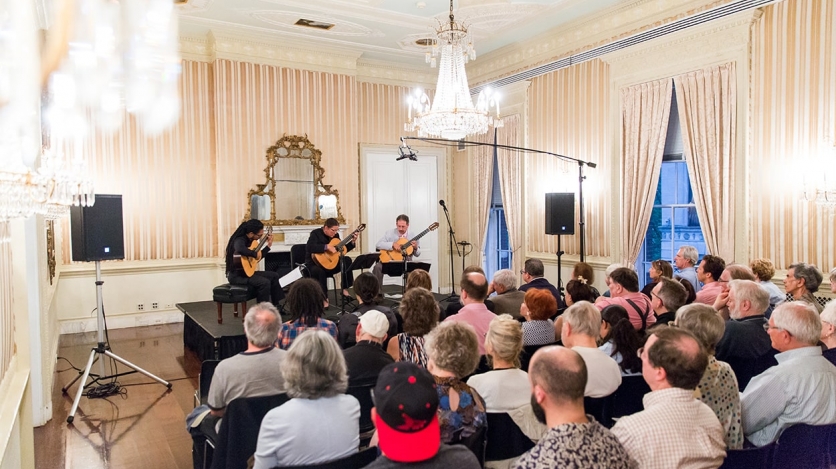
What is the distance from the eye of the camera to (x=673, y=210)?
7078 millimetres

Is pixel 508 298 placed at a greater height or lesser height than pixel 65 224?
lesser

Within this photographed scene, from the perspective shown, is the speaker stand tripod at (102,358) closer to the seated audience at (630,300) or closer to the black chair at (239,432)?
the black chair at (239,432)

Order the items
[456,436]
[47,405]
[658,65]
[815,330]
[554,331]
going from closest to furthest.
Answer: [456,436] < [815,330] < [554,331] < [47,405] < [658,65]

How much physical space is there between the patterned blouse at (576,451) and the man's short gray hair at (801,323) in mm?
1454

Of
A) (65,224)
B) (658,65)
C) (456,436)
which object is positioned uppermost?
(658,65)

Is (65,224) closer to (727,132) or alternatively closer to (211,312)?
(211,312)

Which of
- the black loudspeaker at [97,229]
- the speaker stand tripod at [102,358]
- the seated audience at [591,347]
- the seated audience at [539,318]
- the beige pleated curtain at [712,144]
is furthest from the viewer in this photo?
the beige pleated curtain at [712,144]

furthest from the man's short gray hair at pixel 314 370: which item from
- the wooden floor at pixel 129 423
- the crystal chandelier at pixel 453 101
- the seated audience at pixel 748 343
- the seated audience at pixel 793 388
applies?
the crystal chandelier at pixel 453 101

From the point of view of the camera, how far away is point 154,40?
702 centimetres

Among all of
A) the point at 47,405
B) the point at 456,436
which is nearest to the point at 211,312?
the point at 47,405

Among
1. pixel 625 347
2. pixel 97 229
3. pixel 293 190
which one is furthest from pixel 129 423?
pixel 293 190

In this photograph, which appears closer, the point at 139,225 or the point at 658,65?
the point at 658,65

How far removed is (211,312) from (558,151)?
5.11 metres

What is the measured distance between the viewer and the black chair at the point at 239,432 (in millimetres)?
2508
